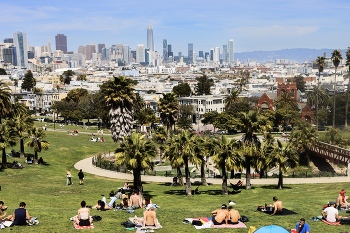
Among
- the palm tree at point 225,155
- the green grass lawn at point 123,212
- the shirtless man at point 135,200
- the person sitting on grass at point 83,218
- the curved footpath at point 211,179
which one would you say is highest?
the palm tree at point 225,155

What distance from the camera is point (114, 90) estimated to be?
163 feet

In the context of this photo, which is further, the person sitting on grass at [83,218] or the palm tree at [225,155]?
the palm tree at [225,155]

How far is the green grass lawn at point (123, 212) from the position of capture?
784 inches

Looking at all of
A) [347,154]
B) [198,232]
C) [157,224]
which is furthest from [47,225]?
[347,154]

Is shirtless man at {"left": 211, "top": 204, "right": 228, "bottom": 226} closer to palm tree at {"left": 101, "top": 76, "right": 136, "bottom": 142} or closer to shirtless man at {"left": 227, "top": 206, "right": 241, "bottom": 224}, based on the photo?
shirtless man at {"left": 227, "top": 206, "right": 241, "bottom": 224}

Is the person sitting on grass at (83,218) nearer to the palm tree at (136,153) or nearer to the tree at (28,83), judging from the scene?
the palm tree at (136,153)

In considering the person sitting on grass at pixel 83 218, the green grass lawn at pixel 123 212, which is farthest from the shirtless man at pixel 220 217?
the person sitting on grass at pixel 83 218

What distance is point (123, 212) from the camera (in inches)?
890

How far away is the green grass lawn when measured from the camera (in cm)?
1992

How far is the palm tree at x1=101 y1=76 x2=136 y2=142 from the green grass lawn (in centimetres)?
801

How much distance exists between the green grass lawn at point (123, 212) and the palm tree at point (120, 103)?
8.01 meters

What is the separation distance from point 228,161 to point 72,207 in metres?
12.2

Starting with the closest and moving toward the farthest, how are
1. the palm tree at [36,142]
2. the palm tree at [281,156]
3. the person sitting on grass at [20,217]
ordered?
the person sitting on grass at [20,217]
the palm tree at [281,156]
the palm tree at [36,142]

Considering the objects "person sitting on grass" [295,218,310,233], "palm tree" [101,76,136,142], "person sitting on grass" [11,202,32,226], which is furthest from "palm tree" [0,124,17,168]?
"person sitting on grass" [295,218,310,233]
